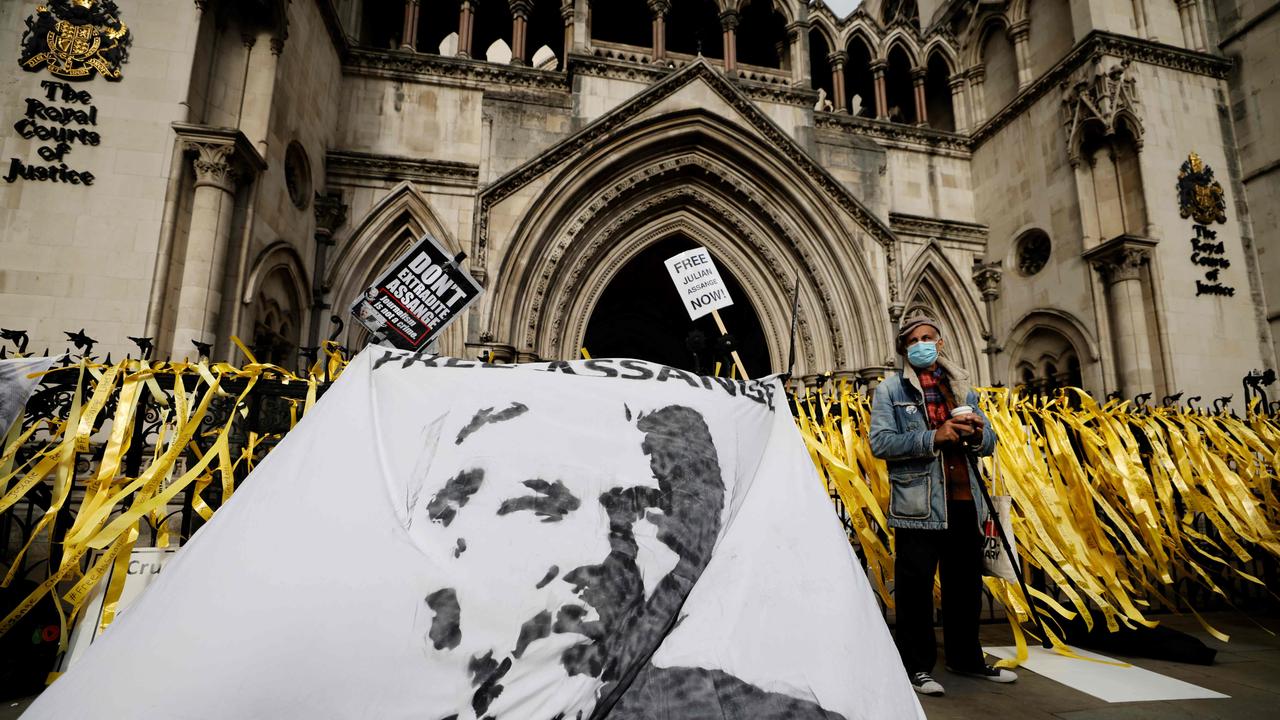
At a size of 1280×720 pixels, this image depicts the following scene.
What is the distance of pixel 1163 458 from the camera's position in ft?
17.5

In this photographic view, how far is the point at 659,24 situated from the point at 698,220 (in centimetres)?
451

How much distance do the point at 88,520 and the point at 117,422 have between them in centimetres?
66

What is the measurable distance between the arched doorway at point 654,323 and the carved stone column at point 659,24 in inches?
182

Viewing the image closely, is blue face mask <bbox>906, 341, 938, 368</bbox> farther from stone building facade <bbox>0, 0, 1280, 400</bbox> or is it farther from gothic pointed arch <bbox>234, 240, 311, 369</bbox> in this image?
stone building facade <bbox>0, 0, 1280, 400</bbox>

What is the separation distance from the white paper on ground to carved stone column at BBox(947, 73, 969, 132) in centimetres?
1500

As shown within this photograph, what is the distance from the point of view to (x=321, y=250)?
1120cm

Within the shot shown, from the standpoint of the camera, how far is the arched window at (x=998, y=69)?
14609 mm

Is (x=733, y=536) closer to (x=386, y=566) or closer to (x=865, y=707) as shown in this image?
(x=865, y=707)

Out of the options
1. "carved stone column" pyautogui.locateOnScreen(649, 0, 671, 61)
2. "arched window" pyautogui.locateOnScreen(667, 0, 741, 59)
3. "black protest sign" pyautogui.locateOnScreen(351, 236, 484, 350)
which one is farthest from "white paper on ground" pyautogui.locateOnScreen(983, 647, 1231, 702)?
"arched window" pyautogui.locateOnScreen(667, 0, 741, 59)

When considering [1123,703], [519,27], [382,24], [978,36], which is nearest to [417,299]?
[1123,703]

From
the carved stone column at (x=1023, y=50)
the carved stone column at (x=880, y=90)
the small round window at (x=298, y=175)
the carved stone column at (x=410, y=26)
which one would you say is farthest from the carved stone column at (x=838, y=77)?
the small round window at (x=298, y=175)

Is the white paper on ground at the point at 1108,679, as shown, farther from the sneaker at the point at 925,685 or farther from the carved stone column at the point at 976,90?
the carved stone column at the point at 976,90

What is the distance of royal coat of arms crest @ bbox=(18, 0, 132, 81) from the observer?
720 centimetres

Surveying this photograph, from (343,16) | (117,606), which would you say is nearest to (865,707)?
(117,606)
